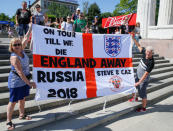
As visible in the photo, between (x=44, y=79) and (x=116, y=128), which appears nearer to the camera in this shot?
(x=44, y=79)

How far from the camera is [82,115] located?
351cm

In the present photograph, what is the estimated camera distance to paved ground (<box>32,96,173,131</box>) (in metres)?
3.20

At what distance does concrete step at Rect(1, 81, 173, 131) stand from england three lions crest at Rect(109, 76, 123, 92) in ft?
2.01

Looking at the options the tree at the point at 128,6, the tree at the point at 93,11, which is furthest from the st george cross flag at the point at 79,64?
the tree at the point at 93,11

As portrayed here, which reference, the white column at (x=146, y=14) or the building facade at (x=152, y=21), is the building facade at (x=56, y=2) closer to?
the white column at (x=146, y=14)

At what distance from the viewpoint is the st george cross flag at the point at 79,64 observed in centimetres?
294

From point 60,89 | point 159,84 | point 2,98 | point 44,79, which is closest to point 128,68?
point 60,89

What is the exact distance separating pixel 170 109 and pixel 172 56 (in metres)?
6.20

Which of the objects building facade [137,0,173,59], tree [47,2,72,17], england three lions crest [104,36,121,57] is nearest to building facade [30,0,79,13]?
tree [47,2,72,17]

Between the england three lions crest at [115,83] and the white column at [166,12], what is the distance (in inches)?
415

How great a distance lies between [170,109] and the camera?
169 inches

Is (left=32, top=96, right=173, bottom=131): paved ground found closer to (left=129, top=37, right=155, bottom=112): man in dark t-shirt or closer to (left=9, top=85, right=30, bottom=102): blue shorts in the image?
(left=129, top=37, right=155, bottom=112): man in dark t-shirt

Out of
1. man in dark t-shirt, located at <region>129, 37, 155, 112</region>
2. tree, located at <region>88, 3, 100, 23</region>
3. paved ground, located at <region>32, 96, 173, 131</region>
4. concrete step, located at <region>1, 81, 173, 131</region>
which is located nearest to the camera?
concrete step, located at <region>1, 81, 173, 131</region>

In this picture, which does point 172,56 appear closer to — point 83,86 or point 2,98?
point 83,86
